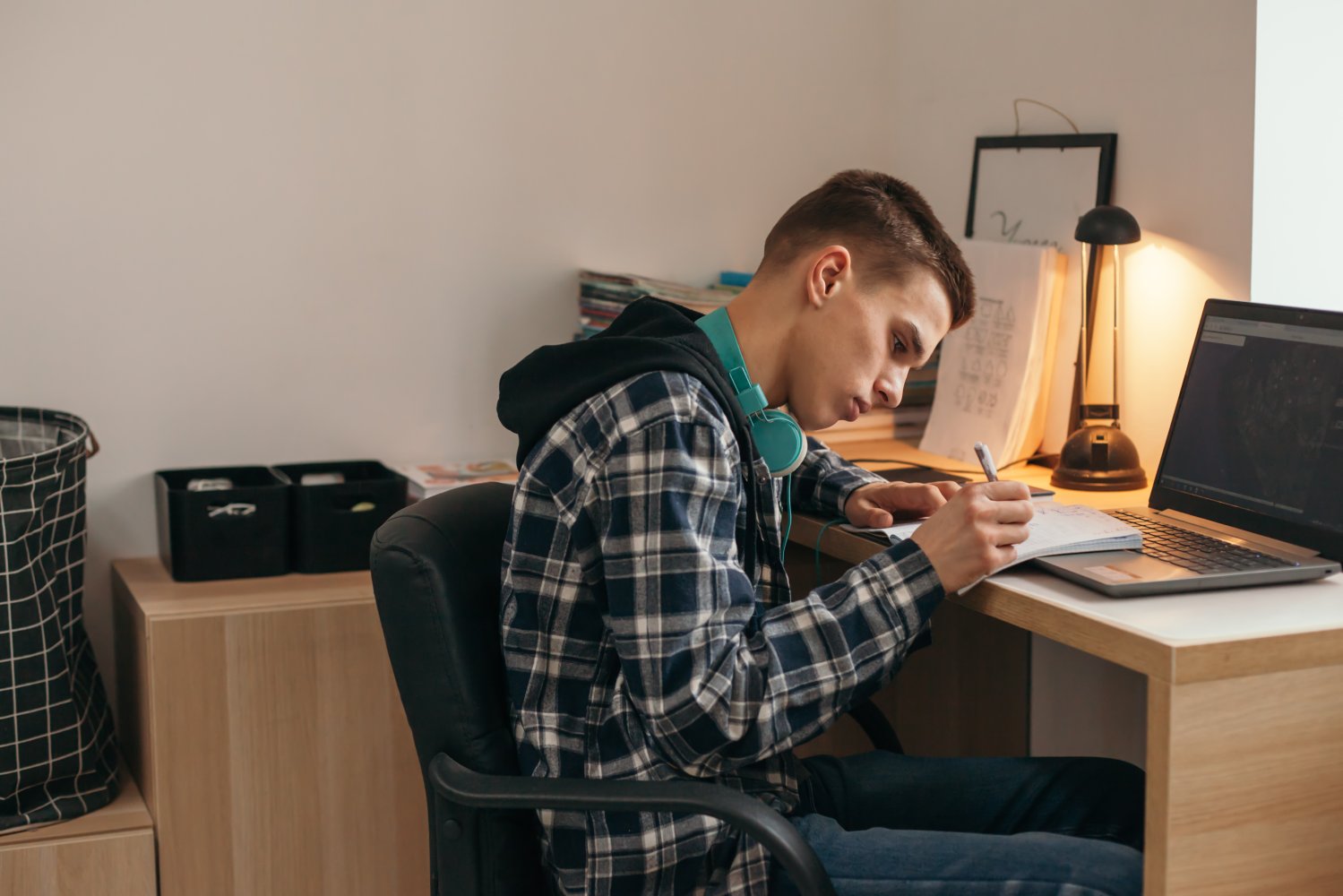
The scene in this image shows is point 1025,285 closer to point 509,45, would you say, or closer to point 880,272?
point 880,272

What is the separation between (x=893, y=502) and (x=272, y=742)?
0.90 meters

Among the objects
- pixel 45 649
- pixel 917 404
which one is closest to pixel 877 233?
pixel 917 404

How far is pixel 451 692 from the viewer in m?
1.18

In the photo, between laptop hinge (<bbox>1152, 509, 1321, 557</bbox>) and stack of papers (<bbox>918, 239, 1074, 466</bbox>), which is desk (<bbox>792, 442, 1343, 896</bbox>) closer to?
laptop hinge (<bbox>1152, 509, 1321, 557</bbox>)

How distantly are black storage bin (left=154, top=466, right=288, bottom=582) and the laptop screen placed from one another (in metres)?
1.20

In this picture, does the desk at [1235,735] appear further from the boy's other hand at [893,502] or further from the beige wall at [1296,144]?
the beige wall at [1296,144]

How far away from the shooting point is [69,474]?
1.75 m

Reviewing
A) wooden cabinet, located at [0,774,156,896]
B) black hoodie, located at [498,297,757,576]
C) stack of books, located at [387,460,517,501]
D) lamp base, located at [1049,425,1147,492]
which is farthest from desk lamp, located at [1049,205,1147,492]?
wooden cabinet, located at [0,774,156,896]

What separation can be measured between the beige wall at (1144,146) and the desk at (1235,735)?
695 millimetres

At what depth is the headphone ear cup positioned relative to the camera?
1.30m

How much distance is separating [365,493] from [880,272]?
95 centimetres

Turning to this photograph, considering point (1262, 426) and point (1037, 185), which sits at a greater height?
point (1037, 185)

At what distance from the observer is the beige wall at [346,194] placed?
76.0 inches

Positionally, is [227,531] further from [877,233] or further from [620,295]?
[877,233]
